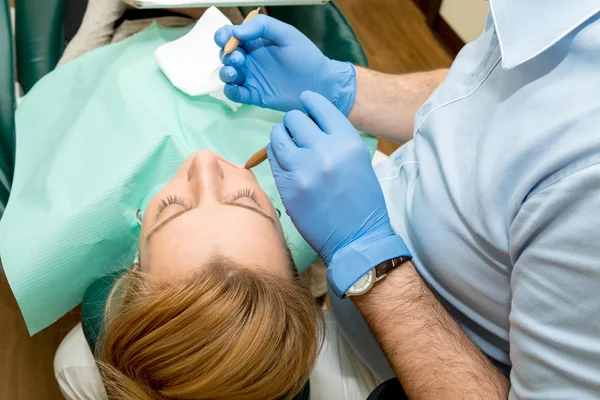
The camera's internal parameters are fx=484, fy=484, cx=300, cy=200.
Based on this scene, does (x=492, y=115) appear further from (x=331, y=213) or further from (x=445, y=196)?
(x=331, y=213)

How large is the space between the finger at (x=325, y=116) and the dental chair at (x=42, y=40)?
467mm

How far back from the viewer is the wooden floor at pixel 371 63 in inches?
58.5

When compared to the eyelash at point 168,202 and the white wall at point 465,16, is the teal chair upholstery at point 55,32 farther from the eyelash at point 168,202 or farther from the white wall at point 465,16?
the white wall at point 465,16

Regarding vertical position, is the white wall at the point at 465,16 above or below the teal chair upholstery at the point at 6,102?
below

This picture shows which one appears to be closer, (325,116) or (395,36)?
(325,116)

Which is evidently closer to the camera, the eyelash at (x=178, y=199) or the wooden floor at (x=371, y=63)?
the eyelash at (x=178, y=199)

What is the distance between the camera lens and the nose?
2.85 feet

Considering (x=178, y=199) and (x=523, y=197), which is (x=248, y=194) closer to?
(x=178, y=199)

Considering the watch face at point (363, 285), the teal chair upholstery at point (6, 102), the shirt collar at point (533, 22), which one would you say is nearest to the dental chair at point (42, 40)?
the teal chair upholstery at point (6, 102)

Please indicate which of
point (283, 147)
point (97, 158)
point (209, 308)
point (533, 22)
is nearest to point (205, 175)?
point (283, 147)

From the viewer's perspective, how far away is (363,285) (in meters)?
0.76

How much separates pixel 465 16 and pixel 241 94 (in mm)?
1574

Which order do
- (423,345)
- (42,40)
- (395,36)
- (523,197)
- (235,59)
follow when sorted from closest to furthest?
(523,197), (423,345), (235,59), (42,40), (395,36)

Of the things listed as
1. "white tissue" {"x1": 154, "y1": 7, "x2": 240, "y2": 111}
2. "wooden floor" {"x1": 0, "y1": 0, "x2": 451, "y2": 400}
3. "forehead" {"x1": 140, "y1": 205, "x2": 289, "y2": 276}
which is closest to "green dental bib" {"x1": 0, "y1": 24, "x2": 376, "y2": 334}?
"white tissue" {"x1": 154, "y1": 7, "x2": 240, "y2": 111}
